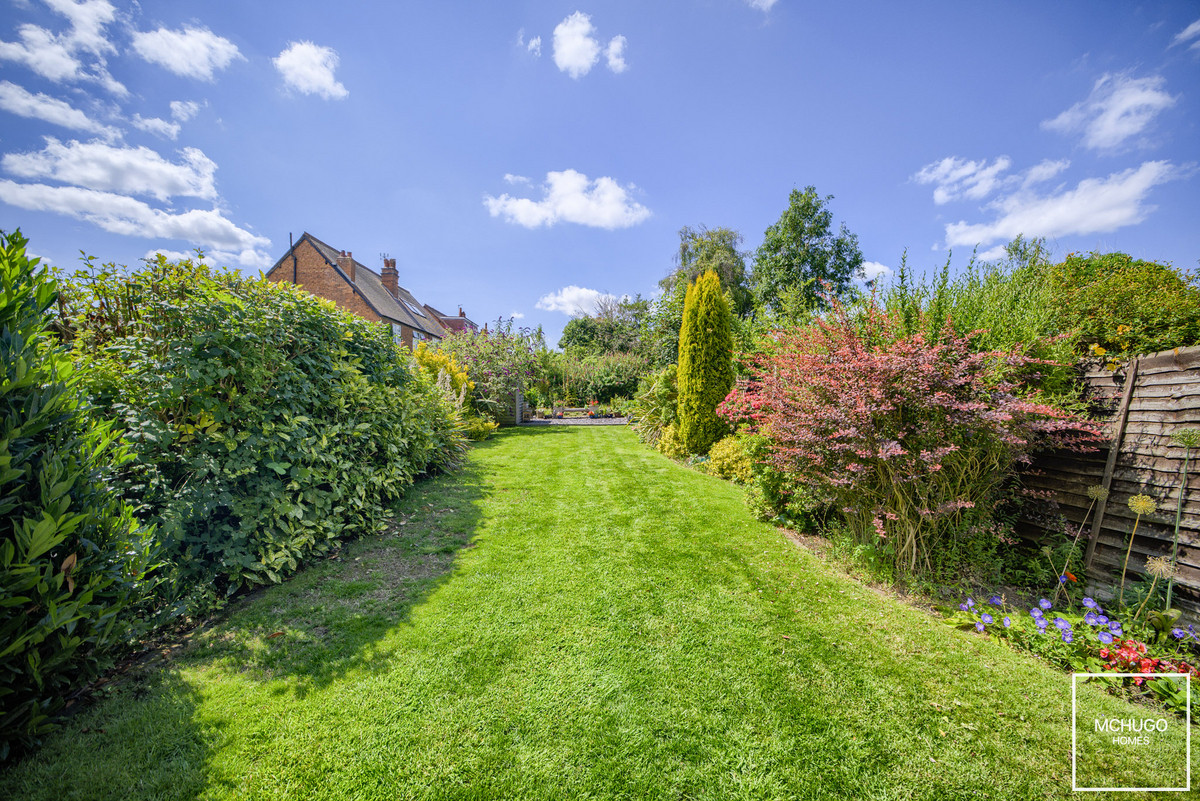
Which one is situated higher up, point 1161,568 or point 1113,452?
point 1113,452

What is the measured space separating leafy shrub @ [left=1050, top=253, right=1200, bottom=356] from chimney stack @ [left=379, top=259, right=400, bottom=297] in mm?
30789

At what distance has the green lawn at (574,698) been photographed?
180cm

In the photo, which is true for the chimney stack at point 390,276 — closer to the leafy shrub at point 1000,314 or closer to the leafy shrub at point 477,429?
the leafy shrub at point 477,429

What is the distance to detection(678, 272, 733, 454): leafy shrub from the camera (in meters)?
8.30

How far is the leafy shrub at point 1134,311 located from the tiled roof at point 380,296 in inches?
987

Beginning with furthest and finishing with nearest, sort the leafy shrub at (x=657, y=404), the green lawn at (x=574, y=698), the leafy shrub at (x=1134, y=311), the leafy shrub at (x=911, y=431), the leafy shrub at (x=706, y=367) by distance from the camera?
the leafy shrub at (x=657, y=404) → the leafy shrub at (x=706, y=367) → the leafy shrub at (x=1134, y=311) → the leafy shrub at (x=911, y=431) → the green lawn at (x=574, y=698)

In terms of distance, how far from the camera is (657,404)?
10547mm

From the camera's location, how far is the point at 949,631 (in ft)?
9.71

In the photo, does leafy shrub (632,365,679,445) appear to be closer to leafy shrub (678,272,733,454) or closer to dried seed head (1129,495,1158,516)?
leafy shrub (678,272,733,454)

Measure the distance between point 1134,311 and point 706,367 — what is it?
5.42 m

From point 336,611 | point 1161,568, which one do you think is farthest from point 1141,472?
point 336,611

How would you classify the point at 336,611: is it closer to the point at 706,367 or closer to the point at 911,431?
the point at 911,431

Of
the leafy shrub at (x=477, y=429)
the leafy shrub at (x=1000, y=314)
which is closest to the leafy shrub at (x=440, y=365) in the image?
the leafy shrub at (x=477, y=429)

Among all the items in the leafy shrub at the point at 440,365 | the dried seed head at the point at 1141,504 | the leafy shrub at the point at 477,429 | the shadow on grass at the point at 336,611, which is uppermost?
the leafy shrub at the point at 440,365
